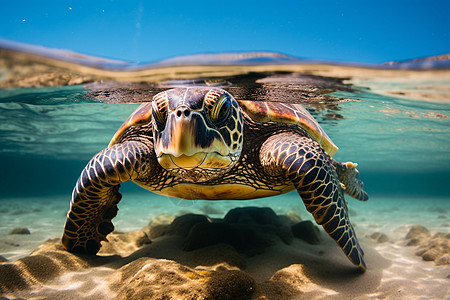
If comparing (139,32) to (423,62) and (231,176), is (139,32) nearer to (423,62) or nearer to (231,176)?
(231,176)

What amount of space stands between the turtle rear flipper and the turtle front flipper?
353cm

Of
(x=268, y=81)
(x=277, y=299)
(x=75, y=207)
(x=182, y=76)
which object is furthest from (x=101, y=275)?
(x=268, y=81)

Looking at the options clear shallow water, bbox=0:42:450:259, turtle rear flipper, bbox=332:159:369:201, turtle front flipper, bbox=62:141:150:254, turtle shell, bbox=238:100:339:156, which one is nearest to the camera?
turtle front flipper, bbox=62:141:150:254

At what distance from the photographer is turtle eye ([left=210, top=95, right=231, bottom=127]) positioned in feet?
8.66

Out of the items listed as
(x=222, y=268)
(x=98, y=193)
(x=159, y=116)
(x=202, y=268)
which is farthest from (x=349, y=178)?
(x=98, y=193)

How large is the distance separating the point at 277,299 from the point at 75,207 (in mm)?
2769

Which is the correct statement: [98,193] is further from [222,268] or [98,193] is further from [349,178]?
[349,178]

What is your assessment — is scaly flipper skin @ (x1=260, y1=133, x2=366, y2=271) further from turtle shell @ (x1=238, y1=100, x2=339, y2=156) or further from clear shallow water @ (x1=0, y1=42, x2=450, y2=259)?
clear shallow water @ (x1=0, y1=42, x2=450, y2=259)

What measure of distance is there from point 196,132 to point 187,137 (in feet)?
0.33

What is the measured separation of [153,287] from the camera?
2.17 m

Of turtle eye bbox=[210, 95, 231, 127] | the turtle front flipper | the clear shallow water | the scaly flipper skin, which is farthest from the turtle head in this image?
the clear shallow water

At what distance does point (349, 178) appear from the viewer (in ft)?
16.6

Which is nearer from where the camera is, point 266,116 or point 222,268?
point 222,268

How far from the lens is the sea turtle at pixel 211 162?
2.47 metres
